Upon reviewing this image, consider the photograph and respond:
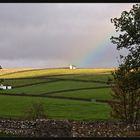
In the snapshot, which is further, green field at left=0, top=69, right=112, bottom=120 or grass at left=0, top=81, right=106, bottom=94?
grass at left=0, top=81, right=106, bottom=94

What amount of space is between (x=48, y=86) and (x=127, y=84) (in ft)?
231

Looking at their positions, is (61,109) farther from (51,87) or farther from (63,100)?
(51,87)

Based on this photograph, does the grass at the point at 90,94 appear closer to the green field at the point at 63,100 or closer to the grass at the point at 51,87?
the green field at the point at 63,100

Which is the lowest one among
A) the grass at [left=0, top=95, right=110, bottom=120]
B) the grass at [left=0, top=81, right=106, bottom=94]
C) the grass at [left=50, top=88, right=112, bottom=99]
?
the grass at [left=0, top=95, right=110, bottom=120]

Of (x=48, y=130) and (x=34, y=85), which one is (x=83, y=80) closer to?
(x=34, y=85)

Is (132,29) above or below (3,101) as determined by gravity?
above

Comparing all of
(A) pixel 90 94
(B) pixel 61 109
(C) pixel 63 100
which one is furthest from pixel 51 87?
(B) pixel 61 109

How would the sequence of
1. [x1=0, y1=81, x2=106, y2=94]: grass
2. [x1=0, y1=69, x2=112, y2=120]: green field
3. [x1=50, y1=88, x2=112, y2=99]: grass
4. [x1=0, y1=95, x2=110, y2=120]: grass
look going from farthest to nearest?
[x1=0, y1=81, x2=106, y2=94]: grass → [x1=50, y1=88, x2=112, y2=99]: grass → [x1=0, y1=69, x2=112, y2=120]: green field → [x1=0, y1=95, x2=110, y2=120]: grass

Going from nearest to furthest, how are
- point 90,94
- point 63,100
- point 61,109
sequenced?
point 61,109 < point 63,100 < point 90,94

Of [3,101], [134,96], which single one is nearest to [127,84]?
[134,96]

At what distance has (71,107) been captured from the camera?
2594 inches

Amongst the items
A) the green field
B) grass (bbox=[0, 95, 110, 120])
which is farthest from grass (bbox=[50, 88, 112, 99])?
grass (bbox=[0, 95, 110, 120])

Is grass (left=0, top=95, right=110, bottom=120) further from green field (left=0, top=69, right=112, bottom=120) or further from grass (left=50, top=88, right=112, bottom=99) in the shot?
grass (left=50, top=88, right=112, bottom=99)

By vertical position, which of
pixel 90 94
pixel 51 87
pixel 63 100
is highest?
pixel 51 87
